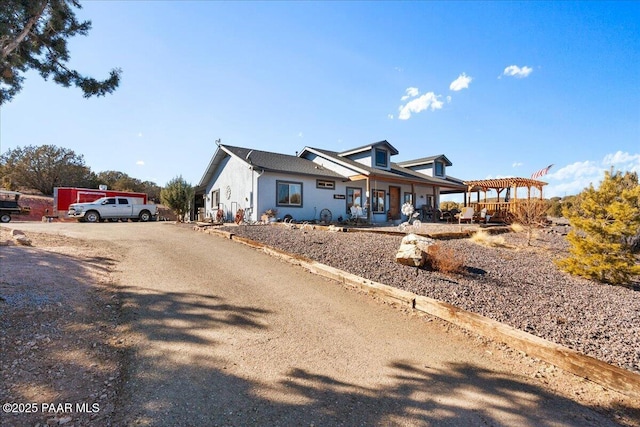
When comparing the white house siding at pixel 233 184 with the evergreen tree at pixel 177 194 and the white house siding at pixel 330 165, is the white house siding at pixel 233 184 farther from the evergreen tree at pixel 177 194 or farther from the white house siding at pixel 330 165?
the white house siding at pixel 330 165

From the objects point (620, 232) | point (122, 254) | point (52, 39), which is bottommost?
point (122, 254)

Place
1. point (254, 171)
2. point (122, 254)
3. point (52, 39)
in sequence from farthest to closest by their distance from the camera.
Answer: point (254, 171) < point (122, 254) < point (52, 39)

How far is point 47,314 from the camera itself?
12.0 feet

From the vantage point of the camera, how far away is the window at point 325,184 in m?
17.1

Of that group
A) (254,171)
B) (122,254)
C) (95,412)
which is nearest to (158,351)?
(95,412)

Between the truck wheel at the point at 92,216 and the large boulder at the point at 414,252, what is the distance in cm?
1937

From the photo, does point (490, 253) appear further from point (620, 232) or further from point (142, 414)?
point (142, 414)

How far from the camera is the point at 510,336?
3701 millimetres

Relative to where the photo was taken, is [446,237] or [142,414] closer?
[142,414]

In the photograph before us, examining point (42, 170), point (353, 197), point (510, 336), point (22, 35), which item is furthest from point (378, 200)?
point (42, 170)

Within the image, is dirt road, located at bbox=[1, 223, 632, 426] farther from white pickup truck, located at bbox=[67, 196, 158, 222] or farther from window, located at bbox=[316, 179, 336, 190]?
white pickup truck, located at bbox=[67, 196, 158, 222]

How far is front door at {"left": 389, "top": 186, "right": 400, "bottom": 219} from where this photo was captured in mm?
20500

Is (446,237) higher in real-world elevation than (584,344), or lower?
higher

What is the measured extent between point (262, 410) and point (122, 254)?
662 cm
